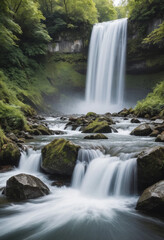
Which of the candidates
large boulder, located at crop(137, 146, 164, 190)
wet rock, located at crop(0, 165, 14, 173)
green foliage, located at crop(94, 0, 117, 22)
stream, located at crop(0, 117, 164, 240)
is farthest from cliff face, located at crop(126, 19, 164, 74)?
wet rock, located at crop(0, 165, 14, 173)

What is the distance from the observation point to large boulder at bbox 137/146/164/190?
12.0ft

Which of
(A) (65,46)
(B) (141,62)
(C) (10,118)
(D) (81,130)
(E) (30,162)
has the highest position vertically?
(A) (65,46)

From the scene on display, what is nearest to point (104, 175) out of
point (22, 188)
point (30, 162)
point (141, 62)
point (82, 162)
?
point (82, 162)

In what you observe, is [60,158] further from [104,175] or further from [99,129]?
[99,129]

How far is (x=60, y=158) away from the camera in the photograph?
4633 mm

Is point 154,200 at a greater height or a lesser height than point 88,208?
greater

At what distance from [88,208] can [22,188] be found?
131cm

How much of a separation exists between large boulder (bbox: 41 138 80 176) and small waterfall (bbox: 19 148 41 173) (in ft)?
1.14

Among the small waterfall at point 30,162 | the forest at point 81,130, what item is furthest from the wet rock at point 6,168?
the small waterfall at point 30,162

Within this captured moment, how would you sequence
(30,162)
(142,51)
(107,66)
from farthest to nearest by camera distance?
1. (107,66)
2. (142,51)
3. (30,162)

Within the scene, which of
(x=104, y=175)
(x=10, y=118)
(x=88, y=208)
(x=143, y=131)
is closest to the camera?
(x=88, y=208)

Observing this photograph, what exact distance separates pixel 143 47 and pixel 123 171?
21.3 metres

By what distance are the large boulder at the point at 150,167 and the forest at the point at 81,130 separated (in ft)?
0.06

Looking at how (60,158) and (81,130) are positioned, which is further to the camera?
(81,130)
